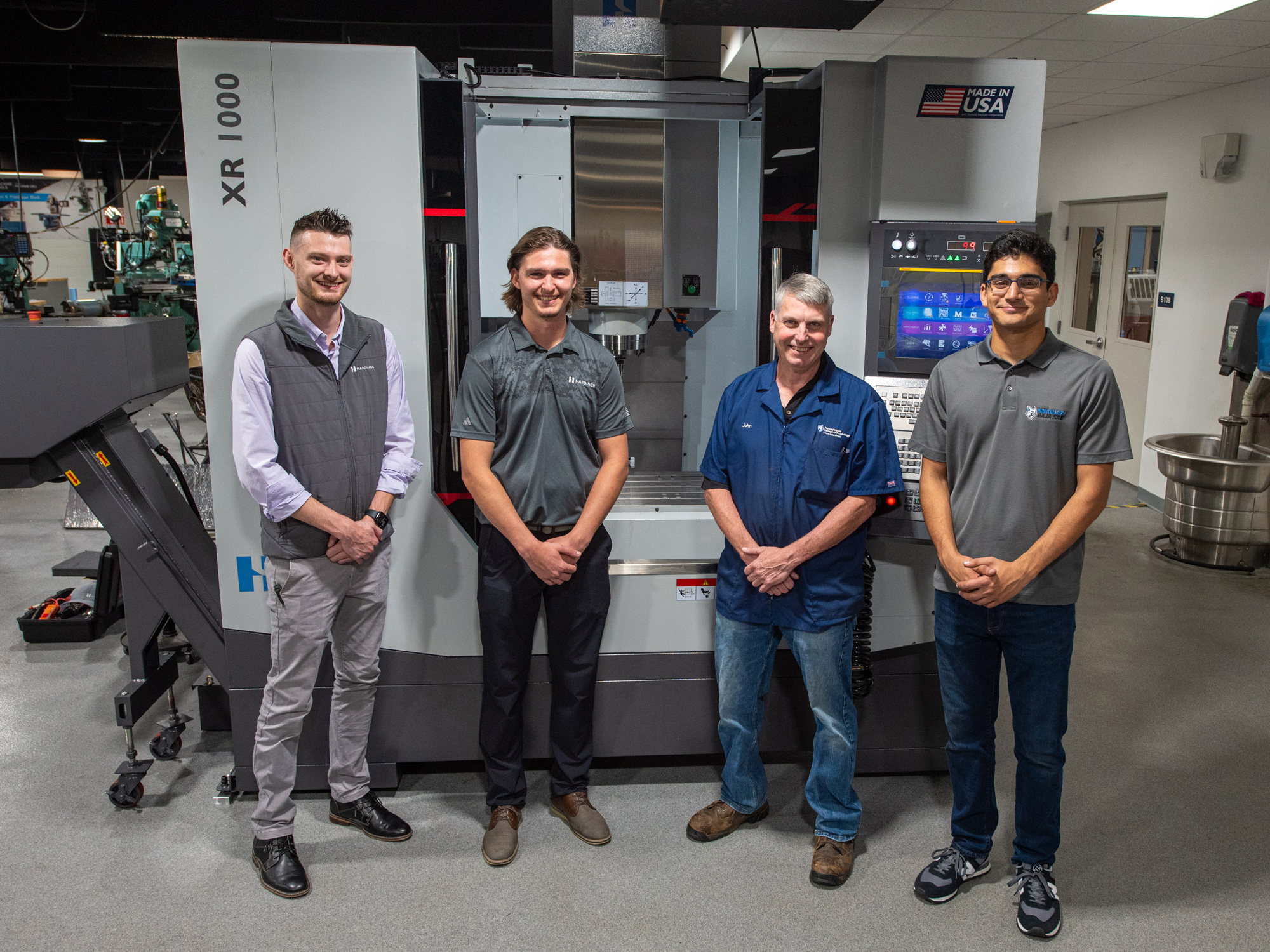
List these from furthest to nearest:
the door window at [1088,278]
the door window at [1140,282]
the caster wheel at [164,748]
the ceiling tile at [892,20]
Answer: the door window at [1088,278] → the door window at [1140,282] → the ceiling tile at [892,20] → the caster wheel at [164,748]

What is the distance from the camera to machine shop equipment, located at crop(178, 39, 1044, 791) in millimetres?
2270

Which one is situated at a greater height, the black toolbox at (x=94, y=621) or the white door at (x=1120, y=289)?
the white door at (x=1120, y=289)

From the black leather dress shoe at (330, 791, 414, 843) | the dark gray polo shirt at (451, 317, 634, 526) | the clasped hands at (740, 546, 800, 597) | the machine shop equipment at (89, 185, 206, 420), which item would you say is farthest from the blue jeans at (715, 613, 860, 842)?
the machine shop equipment at (89, 185, 206, 420)

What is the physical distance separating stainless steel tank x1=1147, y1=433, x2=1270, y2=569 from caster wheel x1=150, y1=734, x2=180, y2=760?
4.87 metres

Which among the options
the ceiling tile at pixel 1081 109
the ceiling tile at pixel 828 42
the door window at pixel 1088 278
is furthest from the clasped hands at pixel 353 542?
the door window at pixel 1088 278

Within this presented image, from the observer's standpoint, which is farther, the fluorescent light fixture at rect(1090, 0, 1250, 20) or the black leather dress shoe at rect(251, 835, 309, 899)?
the fluorescent light fixture at rect(1090, 0, 1250, 20)

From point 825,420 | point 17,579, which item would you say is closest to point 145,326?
point 825,420

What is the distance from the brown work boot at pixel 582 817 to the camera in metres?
2.40

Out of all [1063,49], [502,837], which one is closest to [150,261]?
[1063,49]

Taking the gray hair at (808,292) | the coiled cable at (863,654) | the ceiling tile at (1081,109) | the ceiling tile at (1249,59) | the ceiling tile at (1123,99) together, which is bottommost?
the coiled cable at (863,654)

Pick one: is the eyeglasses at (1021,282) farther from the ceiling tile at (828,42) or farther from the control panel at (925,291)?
the ceiling tile at (828,42)

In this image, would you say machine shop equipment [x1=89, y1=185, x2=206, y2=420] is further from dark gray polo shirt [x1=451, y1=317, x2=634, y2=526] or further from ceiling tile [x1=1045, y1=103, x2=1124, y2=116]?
dark gray polo shirt [x1=451, y1=317, x2=634, y2=526]

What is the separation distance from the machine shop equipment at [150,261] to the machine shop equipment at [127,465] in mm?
8455

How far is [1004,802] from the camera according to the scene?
263 cm
